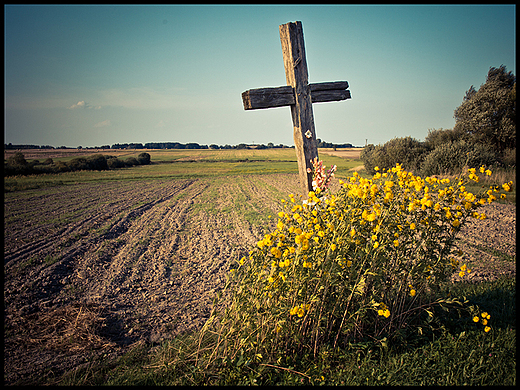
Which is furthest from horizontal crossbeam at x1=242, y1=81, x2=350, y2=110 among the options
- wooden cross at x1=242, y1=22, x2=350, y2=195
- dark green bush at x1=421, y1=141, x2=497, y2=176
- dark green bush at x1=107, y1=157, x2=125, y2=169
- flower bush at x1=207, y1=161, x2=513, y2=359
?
dark green bush at x1=107, y1=157, x2=125, y2=169

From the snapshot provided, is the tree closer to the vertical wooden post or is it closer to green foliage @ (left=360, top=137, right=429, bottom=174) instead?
green foliage @ (left=360, top=137, right=429, bottom=174)

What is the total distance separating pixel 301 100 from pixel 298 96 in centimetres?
6

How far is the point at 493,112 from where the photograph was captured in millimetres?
23375

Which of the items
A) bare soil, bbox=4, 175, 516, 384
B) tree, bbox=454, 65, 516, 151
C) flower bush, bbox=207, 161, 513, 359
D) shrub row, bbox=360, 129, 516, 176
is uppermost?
tree, bbox=454, 65, 516, 151

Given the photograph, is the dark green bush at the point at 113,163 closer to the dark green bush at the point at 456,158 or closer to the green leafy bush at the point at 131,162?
the green leafy bush at the point at 131,162

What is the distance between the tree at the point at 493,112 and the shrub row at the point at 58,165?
151 feet

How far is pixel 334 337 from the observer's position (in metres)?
2.83

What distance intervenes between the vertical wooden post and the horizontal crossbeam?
4.0 inches

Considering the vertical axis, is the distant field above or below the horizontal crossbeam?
above

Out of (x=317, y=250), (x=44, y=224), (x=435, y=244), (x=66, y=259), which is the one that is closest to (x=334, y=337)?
(x=317, y=250)

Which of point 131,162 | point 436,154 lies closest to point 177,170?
point 131,162

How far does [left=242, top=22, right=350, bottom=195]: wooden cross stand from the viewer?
326cm

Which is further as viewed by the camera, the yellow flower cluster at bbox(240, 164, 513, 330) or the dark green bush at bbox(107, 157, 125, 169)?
the dark green bush at bbox(107, 157, 125, 169)

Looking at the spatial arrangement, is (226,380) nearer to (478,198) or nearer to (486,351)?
(486,351)
